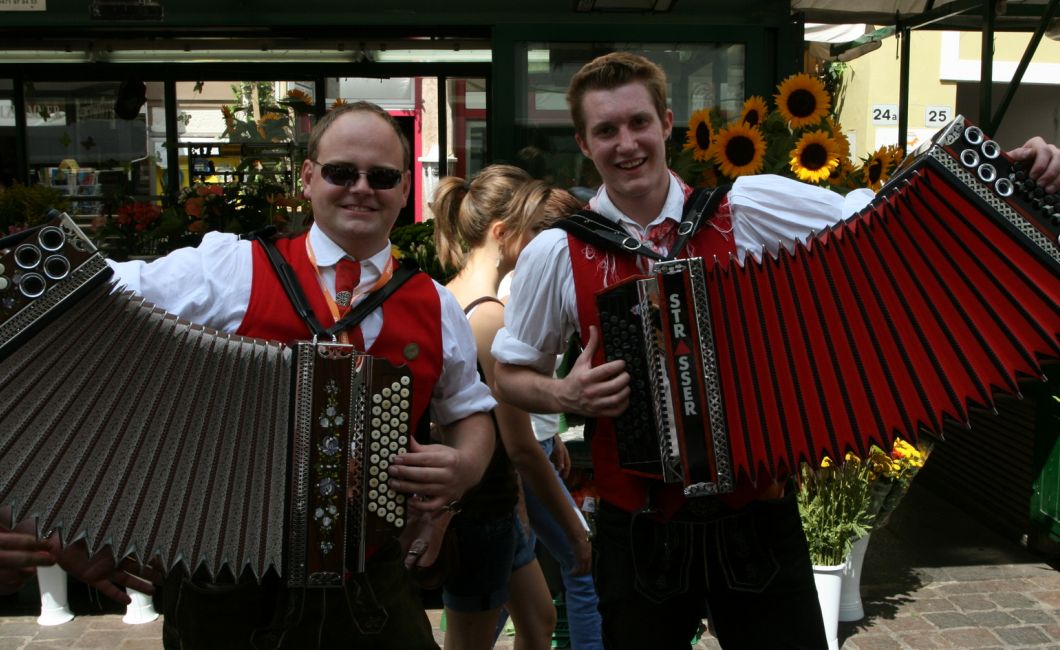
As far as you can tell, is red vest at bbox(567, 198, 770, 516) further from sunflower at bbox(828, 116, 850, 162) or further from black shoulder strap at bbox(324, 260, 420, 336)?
sunflower at bbox(828, 116, 850, 162)

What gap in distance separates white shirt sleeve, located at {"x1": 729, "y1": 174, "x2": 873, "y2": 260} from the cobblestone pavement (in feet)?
7.16

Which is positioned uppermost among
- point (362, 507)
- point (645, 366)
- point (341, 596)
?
point (645, 366)

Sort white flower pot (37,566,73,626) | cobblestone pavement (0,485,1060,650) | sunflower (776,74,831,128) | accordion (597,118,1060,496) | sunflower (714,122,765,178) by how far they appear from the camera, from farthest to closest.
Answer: white flower pot (37,566,73,626), cobblestone pavement (0,485,1060,650), sunflower (776,74,831,128), sunflower (714,122,765,178), accordion (597,118,1060,496)

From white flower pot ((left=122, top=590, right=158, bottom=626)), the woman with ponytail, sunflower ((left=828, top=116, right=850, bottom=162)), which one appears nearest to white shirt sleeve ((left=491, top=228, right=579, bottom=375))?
the woman with ponytail

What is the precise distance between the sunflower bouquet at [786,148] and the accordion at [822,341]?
1.73 meters

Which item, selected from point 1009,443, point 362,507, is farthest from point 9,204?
point 1009,443

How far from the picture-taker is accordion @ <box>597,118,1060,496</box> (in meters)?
2.07

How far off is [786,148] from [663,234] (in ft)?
6.04

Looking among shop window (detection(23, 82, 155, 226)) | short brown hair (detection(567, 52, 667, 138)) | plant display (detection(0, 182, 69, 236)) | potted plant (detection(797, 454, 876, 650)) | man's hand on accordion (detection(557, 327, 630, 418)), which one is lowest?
potted plant (detection(797, 454, 876, 650))

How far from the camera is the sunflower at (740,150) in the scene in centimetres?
385

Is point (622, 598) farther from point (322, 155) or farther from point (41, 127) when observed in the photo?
point (41, 127)

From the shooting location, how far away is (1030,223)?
200cm

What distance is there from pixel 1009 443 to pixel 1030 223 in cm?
354

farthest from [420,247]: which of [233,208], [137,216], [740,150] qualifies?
[740,150]
